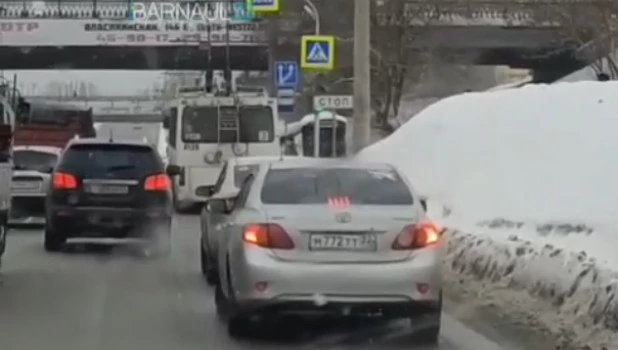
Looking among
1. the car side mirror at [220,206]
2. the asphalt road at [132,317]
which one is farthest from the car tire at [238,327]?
the car side mirror at [220,206]

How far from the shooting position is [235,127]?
113ft

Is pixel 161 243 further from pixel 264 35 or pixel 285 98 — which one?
pixel 264 35

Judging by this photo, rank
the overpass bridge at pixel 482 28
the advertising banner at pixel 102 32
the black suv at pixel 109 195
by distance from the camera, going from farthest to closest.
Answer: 1. the advertising banner at pixel 102 32
2. the overpass bridge at pixel 482 28
3. the black suv at pixel 109 195

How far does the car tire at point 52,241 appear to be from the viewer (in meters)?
21.0

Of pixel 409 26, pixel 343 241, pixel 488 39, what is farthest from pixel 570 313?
pixel 488 39

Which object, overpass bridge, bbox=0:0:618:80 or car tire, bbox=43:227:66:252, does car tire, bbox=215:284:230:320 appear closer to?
car tire, bbox=43:227:66:252

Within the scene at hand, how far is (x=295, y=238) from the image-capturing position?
11641mm

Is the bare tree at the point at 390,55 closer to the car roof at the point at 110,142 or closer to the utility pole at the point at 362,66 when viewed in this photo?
the utility pole at the point at 362,66

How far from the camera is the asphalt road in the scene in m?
12.1

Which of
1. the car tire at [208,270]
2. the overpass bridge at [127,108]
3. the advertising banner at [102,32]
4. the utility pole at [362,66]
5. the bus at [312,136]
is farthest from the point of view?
the overpass bridge at [127,108]

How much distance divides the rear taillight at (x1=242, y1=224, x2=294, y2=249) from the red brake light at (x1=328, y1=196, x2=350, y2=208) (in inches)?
18.8

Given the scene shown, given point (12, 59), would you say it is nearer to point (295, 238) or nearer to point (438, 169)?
point (438, 169)

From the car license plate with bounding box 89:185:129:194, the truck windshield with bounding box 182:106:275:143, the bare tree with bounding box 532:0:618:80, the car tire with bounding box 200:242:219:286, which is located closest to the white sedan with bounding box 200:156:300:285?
the car tire with bounding box 200:242:219:286

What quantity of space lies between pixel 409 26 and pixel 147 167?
3066cm
